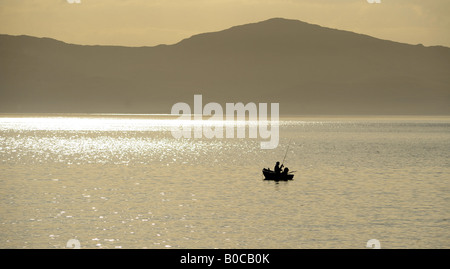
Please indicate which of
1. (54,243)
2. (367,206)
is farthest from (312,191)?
(54,243)

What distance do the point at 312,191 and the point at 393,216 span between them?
1276 centimetres

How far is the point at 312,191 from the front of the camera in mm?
50625

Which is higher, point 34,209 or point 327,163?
point 327,163

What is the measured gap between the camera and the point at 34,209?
39781 millimetres

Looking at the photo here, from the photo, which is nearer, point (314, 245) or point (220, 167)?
point (314, 245)

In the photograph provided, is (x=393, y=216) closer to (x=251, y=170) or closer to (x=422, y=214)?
(x=422, y=214)
